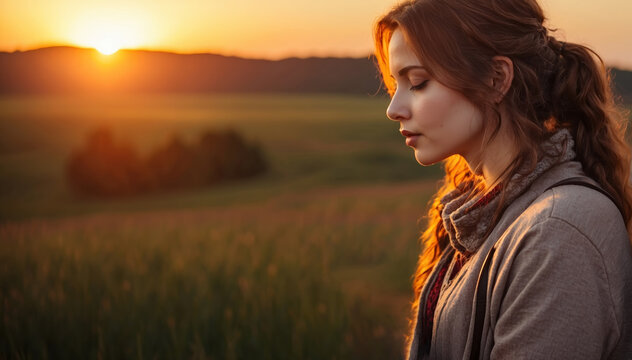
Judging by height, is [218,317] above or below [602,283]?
below

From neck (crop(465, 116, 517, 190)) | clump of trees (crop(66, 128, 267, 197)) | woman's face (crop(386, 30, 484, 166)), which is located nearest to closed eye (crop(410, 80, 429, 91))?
woman's face (crop(386, 30, 484, 166))

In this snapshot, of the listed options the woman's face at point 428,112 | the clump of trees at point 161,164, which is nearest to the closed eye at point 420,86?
the woman's face at point 428,112

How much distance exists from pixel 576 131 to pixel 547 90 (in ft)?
0.48

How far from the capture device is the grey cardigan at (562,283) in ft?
4.04

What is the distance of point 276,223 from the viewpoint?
17.8 feet

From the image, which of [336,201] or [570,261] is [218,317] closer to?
[570,261]

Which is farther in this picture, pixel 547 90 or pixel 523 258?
pixel 547 90

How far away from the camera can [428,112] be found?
156 centimetres

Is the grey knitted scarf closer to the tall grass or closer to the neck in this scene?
the neck

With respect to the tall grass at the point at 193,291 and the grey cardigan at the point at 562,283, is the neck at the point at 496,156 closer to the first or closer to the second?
the grey cardigan at the point at 562,283

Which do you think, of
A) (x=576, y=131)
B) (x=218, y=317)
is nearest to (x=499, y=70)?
(x=576, y=131)

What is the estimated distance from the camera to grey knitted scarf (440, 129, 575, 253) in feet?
4.91

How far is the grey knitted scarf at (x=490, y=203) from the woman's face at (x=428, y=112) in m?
0.16

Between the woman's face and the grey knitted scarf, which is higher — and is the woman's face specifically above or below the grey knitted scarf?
above
